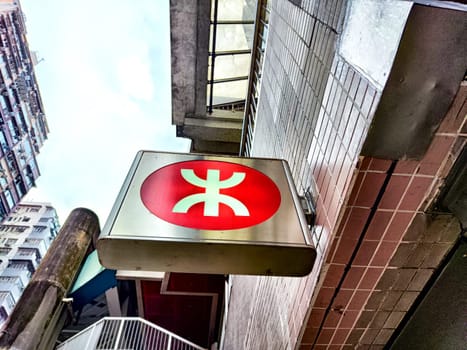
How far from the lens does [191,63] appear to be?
266 inches

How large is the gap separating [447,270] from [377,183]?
62cm

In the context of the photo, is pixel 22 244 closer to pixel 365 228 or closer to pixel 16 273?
pixel 16 273

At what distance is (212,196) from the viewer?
1706 mm

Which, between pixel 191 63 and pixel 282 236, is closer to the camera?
pixel 282 236

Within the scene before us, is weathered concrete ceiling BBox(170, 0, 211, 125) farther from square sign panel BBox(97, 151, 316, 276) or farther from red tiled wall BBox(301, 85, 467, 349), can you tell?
red tiled wall BBox(301, 85, 467, 349)

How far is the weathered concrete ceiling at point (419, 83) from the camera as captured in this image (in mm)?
975

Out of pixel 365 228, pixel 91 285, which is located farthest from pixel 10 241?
pixel 365 228

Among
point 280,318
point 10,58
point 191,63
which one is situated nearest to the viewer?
point 280,318

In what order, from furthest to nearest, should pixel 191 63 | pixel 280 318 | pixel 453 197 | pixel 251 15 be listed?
pixel 191 63
pixel 251 15
pixel 280 318
pixel 453 197

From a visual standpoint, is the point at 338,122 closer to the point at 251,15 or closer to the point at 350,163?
the point at 350,163

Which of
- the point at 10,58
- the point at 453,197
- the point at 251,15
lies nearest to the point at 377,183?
the point at 453,197

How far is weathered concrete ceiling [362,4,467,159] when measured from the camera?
0.97 meters

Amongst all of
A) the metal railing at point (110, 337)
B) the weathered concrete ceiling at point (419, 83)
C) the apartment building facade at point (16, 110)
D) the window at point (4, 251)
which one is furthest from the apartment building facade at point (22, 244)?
the weathered concrete ceiling at point (419, 83)

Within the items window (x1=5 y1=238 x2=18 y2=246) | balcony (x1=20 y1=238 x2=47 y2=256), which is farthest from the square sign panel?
window (x1=5 y1=238 x2=18 y2=246)
